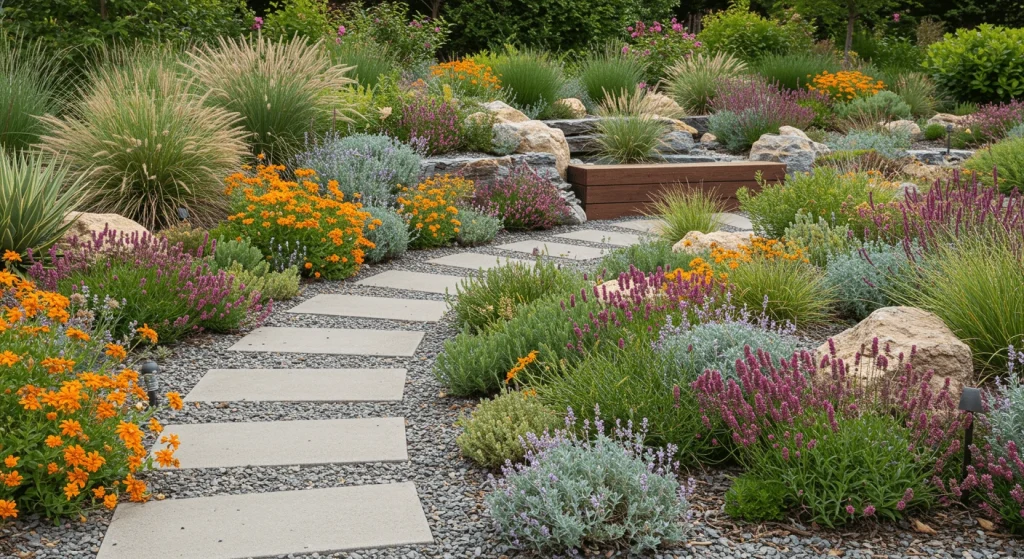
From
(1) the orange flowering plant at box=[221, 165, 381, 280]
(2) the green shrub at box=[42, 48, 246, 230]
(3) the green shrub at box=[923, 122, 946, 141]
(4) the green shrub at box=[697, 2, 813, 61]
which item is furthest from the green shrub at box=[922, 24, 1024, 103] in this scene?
(2) the green shrub at box=[42, 48, 246, 230]

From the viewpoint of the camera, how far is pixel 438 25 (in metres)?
12.9

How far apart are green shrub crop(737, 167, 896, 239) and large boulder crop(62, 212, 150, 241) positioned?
165 inches

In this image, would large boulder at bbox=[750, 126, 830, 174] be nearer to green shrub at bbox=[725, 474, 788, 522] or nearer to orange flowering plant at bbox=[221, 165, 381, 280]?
orange flowering plant at bbox=[221, 165, 381, 280]

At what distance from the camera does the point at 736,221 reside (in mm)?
8102

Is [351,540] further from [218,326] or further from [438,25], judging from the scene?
[438,25]

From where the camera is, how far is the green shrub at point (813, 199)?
5.81 metres

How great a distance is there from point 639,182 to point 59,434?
6819mm

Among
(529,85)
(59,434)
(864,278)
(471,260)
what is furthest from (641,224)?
(59,434)

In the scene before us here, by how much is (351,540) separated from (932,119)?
12.2m

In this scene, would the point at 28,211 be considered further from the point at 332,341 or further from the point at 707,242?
the point at 707,242

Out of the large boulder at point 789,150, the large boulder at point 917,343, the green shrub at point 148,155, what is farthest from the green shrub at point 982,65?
the green shrub at point 148,155

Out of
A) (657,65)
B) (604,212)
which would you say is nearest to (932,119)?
(657,65)

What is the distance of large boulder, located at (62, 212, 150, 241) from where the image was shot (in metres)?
5.16

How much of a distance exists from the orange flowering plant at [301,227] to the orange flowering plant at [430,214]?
34.4 inches
